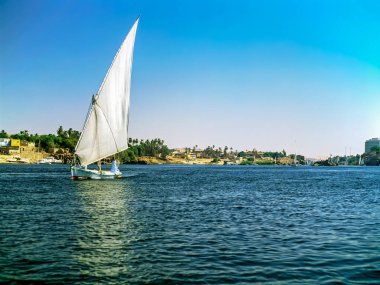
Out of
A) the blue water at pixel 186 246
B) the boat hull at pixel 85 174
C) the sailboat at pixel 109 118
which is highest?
the sailboat at pixel 109 118

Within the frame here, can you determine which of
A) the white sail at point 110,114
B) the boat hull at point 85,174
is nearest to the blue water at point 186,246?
the white sail at point 110,114

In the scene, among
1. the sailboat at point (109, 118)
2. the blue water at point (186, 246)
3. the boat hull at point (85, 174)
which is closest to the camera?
the blue water at point (186, 246)

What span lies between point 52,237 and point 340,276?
13644 mm

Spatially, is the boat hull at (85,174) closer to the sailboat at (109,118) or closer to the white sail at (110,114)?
the sailboat at (109,118)

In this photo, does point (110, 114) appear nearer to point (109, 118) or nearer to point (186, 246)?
point (109, 118)

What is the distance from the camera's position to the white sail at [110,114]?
67.4 meters

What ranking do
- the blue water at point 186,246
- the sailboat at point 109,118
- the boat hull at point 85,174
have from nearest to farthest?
the blue water at point 186,246 → the sailboat at point 109,118 → the boat hull at point 85,174

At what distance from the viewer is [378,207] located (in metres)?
38.5

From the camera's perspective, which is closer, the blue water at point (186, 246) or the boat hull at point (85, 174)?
the blue water at point (186, 246)

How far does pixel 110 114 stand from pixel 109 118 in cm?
67

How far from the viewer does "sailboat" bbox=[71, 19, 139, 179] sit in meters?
Answer: 67.4

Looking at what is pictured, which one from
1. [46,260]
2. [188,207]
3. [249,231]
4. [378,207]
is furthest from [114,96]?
[46,260]

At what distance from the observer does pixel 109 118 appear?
68.6 metres

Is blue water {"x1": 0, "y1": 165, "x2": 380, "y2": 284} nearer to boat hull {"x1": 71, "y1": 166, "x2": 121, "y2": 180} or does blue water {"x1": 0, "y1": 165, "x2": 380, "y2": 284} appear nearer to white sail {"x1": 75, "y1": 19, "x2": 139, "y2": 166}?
white sail {"x1": 75, "y1": 19, "x2": 139, "y2": 166}
